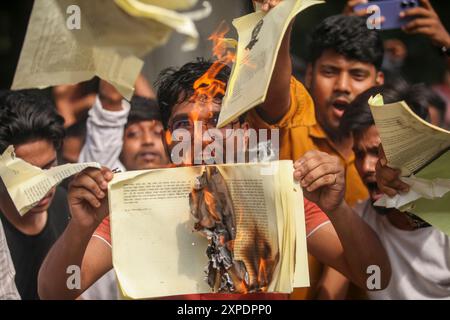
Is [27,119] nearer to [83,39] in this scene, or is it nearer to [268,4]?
[83,39]

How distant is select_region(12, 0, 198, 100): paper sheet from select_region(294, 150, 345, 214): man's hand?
0.40 metres

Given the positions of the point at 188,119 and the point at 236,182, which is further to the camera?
the point at 188,119

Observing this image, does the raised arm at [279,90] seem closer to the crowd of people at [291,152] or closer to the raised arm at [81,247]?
the crowd of people at [291,152]

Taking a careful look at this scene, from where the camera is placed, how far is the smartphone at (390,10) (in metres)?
1.41

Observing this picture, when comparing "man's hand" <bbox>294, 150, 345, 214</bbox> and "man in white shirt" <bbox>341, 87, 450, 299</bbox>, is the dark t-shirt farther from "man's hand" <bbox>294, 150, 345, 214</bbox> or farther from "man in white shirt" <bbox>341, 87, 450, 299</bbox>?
"man in white shirt" <bbox>341, 87, 450, 299</bbox>

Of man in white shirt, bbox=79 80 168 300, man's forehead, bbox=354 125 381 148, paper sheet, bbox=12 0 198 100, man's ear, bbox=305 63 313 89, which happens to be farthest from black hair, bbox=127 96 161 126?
man's forehead, bbox=354 125 381 148

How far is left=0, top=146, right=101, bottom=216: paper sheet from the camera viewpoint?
1273mm

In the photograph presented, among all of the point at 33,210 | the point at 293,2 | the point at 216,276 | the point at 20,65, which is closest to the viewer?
the point at 293,2

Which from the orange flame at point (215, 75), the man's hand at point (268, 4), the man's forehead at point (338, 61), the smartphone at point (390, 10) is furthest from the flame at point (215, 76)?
the smartphone at point (390, 10)

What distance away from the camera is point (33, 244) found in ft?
5.03
